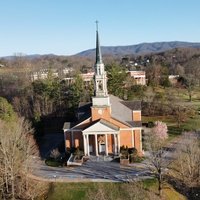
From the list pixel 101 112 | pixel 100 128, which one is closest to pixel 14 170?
pixel 100 128

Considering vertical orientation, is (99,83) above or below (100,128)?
above

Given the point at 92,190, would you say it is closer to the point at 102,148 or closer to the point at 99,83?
→ the point at 102,148

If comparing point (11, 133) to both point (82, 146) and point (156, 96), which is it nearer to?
point (82, 146)

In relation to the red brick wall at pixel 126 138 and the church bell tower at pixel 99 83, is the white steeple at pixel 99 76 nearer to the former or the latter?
the church bell tower at pixel 99 83

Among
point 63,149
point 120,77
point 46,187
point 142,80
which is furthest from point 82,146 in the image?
point 142,80

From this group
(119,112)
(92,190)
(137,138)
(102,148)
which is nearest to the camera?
(92,190)

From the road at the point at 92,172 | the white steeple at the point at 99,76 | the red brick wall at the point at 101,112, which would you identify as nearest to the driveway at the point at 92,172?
the road at the point at 92,172
